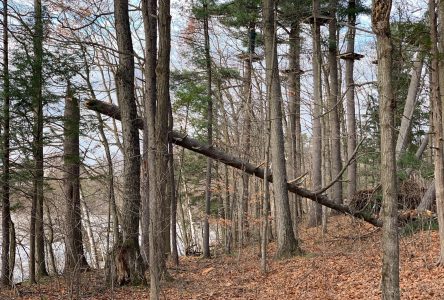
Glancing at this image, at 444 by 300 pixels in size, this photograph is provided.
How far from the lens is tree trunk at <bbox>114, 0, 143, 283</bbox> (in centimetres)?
896

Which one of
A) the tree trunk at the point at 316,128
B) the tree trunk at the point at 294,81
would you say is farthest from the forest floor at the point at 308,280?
the tree trunk at the point at 294,81

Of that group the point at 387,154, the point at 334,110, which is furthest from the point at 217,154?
the point at 334,110

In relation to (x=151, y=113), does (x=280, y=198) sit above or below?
below

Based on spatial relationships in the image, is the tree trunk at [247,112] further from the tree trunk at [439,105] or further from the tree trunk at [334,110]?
the tree trunk at [439,105]

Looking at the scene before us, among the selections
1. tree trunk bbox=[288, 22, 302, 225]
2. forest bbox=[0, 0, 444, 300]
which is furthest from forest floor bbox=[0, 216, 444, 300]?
tree trunk bbox=[288, 22, 302, 225]

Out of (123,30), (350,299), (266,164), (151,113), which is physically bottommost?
→ (350,299)

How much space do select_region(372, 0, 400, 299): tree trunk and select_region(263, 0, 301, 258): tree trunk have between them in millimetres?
5580

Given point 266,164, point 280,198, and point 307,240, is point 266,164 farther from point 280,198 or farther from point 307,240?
point 307,240

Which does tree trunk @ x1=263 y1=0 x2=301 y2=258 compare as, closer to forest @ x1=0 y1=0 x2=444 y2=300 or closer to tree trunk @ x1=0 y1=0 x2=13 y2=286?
forest @ x1=0 y1=0 x2=444 y2=300

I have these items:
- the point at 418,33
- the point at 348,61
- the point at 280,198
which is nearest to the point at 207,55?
the point at 348,61

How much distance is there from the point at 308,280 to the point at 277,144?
3.42 metres

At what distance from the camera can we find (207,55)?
15.5 meters

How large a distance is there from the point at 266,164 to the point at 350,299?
400 cm

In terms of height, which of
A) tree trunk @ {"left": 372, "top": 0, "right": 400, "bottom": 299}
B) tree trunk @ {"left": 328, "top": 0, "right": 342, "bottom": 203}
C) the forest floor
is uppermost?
tree trunk @ {"left": 328, "top": 0, "right": 342, "bottom": 203}
